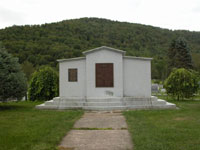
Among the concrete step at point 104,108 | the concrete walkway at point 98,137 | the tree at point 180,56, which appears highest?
the tree at point 180,56

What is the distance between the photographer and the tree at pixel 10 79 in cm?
1082

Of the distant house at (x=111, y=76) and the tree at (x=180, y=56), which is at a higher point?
the tree at (x=180, y=56)

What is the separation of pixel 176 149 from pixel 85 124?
354cm

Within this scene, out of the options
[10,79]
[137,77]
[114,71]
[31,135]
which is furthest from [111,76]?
[31,135]

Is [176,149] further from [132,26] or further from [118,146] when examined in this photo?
[132,26]

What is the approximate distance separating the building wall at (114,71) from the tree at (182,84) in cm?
637

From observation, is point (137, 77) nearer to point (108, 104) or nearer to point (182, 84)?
point (108, 104)

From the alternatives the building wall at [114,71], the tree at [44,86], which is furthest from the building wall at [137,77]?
the tree at [44,86]

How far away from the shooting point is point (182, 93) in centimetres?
1655

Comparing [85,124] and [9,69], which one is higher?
[9,69]

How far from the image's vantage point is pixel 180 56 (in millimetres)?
42031

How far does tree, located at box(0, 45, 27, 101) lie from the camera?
10.8m

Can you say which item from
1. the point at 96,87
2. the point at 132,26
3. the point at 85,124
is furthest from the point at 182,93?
the point at 132,26

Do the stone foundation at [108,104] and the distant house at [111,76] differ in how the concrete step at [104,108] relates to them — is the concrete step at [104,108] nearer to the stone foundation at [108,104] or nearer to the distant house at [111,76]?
the stone foundation at [108,104]
